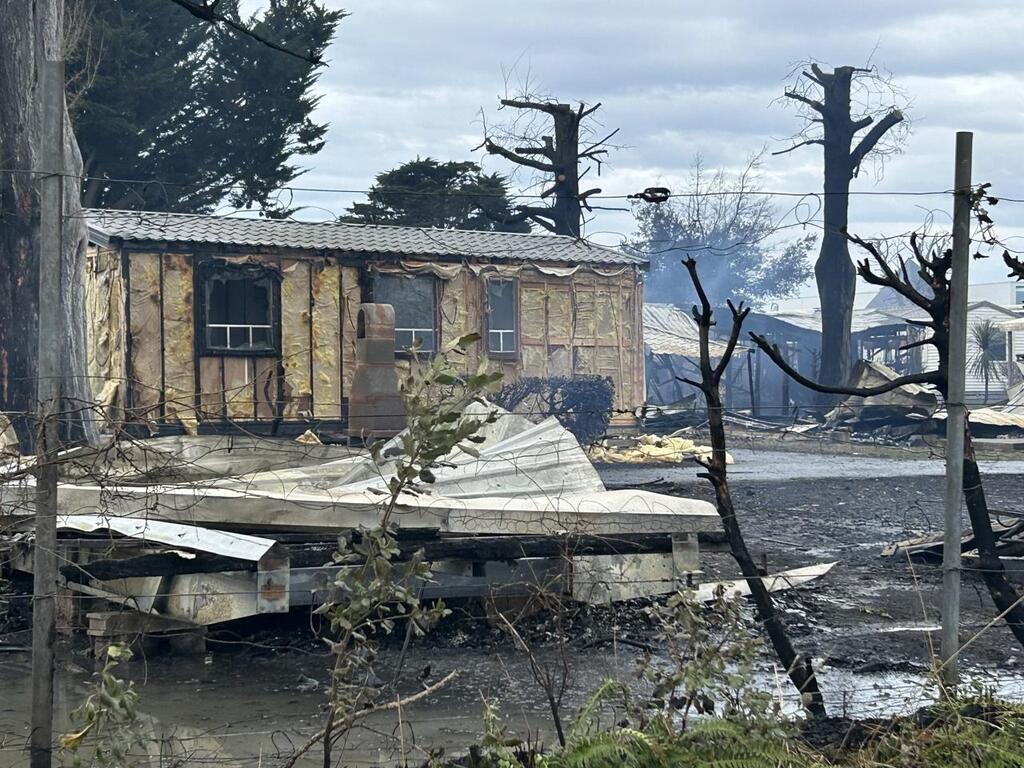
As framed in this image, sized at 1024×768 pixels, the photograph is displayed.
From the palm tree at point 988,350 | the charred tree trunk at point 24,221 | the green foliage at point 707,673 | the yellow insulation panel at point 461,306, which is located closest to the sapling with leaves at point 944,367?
the green foliage at point 707,673

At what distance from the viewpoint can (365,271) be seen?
22781 mm

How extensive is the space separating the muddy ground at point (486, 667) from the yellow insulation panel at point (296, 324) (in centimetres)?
1235

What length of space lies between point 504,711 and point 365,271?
16958mm

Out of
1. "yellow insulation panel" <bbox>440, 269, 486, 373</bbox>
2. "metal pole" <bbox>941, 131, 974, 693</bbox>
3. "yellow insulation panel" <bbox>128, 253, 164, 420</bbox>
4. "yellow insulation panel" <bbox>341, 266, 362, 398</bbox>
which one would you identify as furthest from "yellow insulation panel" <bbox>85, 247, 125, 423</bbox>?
"metal pole" <bbox>941, 131, 974, 693</bbox>

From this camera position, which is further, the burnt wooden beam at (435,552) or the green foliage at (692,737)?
the burnt wooden beam at (435,552)

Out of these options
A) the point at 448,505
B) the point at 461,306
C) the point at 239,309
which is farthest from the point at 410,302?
the point at 448,505

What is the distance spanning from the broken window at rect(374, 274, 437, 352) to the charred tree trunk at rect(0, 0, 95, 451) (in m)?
8.13

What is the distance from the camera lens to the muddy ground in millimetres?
6121

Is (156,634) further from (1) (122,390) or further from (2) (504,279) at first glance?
(2) (504,279)

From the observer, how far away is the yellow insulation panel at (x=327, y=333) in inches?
877

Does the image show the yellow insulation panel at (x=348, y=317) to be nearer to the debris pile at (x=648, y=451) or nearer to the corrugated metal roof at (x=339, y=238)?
the corrugated metal roof at (x=339, y=238)

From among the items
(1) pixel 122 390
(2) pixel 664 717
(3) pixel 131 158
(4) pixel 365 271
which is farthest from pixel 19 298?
(3) pixel 131 158

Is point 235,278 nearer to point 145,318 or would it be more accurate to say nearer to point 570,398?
point 145,318

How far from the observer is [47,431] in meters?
4.62
